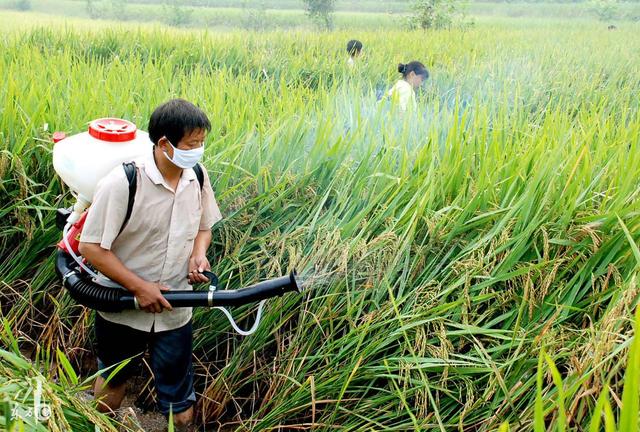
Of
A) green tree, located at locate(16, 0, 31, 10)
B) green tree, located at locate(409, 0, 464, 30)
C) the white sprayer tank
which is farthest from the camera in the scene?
green tree, located at locate(16, 0, 31, 10)

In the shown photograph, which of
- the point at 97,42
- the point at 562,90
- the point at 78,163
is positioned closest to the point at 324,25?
the point at 97,42

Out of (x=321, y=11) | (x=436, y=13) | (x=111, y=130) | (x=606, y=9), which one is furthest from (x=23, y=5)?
(x=111, y=130)

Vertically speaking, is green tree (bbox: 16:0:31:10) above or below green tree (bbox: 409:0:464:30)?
below

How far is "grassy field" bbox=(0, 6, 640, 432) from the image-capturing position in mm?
1535

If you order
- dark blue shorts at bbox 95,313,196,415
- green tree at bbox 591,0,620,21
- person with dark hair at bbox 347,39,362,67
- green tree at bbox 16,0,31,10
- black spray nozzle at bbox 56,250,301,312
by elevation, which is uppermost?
black spray nozzle at bbox 56,250,301,312

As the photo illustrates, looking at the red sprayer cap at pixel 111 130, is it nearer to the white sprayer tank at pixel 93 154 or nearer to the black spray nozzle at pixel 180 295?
the white sprayer tank at pixel 93 154

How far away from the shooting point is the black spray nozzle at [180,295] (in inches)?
62.8

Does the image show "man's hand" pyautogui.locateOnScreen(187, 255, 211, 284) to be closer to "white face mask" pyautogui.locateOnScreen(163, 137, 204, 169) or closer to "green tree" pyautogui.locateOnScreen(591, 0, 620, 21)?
"white face mask" pyautogui.locateOnScreen(163, 137, 204, 169)

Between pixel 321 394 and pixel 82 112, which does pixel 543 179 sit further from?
pixel 82 112

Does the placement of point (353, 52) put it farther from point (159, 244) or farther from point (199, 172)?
point (159, 244)

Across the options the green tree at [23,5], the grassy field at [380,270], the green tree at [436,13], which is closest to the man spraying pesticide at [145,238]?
the grassy field at [380,270]

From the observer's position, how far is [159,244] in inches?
65.6

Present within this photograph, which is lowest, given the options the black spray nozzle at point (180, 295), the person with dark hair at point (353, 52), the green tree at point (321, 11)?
the green tree at point (321, 11)

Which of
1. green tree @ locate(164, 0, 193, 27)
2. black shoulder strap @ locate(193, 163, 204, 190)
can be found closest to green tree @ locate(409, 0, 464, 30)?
green tree @ locate(164, 0, 193, 27)
